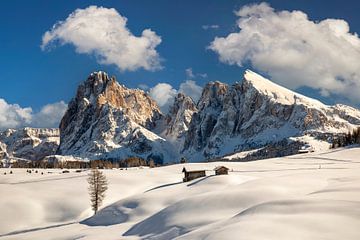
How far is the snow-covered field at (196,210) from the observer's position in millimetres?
26328

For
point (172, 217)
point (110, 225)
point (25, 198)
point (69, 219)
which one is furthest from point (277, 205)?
point (25, 198)

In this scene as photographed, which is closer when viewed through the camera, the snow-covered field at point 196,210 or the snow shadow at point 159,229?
the snow-covered field at point 196,210

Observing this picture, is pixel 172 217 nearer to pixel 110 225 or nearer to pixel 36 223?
pixel 110 225

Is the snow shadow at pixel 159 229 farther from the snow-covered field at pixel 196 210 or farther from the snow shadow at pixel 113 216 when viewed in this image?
the snow shadow at pixel 113 216

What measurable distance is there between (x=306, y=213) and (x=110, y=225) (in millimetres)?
35294

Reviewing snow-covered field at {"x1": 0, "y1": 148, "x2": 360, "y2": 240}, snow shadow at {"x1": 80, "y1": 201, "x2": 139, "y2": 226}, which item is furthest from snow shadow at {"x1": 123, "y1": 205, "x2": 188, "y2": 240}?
snow shadow at {"x1": 80, "y1": 201, "x2": 139, "y2": 226}

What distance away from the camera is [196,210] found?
43938 mm

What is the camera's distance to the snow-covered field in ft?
86.4

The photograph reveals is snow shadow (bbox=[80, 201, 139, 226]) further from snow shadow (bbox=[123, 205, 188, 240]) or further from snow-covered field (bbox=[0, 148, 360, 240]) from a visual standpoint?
snow shadow (bbox=[123, 205, 188, 240])

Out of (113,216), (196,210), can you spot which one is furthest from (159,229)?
(113,216)

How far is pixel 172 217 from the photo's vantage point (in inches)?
1705

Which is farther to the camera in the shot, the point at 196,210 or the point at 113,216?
the point at 113,216

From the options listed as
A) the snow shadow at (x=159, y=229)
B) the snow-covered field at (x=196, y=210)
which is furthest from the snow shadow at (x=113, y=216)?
the snow shadow at (x=159, y=229)

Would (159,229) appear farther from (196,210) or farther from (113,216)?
(113,216)
